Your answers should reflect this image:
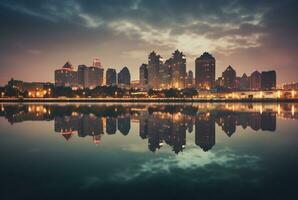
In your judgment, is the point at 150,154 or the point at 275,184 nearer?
the point at 275,184

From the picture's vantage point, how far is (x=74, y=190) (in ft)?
40.1

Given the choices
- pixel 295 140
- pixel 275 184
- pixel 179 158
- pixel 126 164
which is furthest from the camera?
pixel 295 140

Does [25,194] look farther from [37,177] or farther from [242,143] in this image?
[242,143]

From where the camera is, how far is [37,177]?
562 inches

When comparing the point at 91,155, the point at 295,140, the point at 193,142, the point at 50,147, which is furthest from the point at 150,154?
the point at 295,140

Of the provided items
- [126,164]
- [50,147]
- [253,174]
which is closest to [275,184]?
[253,174]

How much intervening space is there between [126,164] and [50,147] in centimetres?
944

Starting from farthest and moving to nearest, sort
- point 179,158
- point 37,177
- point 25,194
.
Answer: point 179,158, point 37,177, point 25,194

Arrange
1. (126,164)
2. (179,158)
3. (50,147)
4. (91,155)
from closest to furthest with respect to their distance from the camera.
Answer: (126,164) → (179,158) → (91,155) → (50,147)

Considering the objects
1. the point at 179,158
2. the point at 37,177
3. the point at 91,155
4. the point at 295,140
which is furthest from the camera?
the point at 295,140

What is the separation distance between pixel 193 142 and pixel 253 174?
33.9ft

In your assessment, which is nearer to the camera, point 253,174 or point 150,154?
point 253,174

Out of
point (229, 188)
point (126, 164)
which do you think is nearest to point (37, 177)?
point (126, 164)

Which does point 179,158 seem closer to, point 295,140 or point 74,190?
point 74,190
